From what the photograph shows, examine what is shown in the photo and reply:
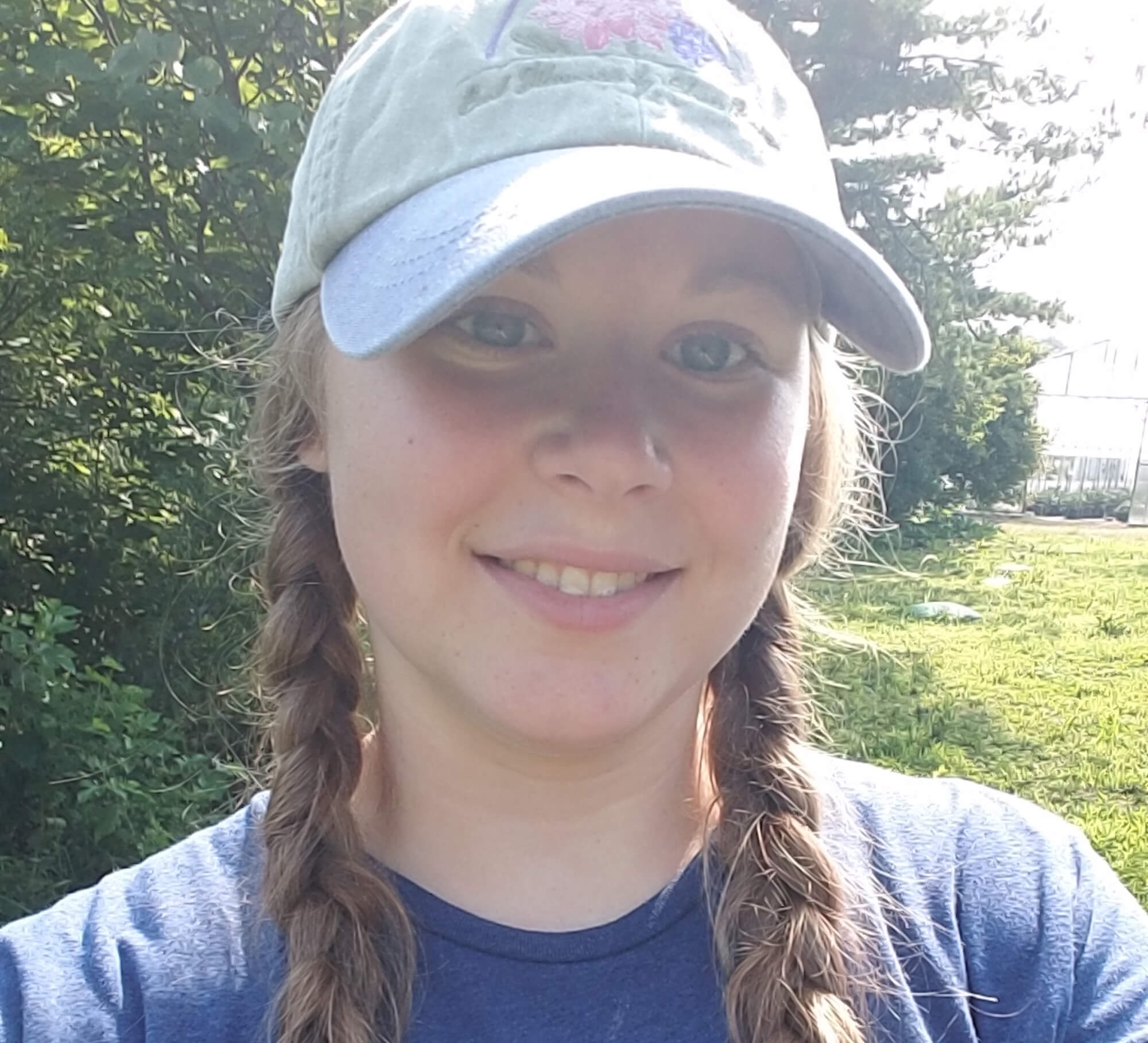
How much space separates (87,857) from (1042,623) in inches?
295

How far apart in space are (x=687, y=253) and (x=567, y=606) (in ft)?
1.09

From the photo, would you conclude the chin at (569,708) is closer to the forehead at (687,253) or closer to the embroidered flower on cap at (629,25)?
the forehead at (687,253)

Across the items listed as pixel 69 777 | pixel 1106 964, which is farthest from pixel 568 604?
pixel 69 777

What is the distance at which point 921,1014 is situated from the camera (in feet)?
3.68

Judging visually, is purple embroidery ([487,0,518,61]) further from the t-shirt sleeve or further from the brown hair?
the t-shirt sleeve

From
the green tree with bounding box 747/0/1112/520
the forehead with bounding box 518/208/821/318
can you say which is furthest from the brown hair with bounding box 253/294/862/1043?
the green tree with bounding box 747/0/1112/520

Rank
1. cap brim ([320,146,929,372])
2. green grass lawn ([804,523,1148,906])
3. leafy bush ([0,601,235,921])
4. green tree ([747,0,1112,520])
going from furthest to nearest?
green tree ([747,0,1112,520])
green grass lawn ([804,523,1148,906])
leafy bush ([0,601,235,921])
cap brim ([320,146,929,372])

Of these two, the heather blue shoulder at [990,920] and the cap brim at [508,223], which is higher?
the cap brim at [508,223]

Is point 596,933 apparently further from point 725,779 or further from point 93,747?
point 93,747

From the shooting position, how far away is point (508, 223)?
3.15 ft

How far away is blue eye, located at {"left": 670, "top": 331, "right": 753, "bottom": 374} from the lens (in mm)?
1124

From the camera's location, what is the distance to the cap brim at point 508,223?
0.95m

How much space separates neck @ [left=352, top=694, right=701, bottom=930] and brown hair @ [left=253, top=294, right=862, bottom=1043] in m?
0.05

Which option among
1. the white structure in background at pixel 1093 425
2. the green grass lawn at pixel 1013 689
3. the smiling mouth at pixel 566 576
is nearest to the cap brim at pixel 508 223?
the smiling mouth at pixel 566 576
